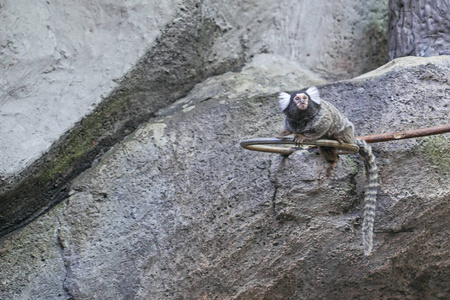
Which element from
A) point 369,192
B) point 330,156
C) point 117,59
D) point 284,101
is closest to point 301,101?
point 284,101

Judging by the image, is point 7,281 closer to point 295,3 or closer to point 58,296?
point 58,296

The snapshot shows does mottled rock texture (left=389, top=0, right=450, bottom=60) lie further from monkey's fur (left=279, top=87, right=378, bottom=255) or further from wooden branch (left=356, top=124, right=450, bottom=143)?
monkey's fur (left=279, top=87, right=378, bottom=255)

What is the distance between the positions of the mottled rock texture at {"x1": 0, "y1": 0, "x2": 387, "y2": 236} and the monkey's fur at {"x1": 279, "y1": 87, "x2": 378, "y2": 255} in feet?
3.31

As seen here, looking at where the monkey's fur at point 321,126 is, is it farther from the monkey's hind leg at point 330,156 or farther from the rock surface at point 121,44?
the rock surface at point 121,44

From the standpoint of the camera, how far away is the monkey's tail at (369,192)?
3.04 metres

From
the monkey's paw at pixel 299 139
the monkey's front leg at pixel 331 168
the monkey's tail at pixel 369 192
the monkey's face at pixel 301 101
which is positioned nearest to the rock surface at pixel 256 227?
the monkey's front leg at pixel 331 168

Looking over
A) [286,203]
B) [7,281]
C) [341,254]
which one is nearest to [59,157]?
[7,281]

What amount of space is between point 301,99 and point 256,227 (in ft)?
2.99

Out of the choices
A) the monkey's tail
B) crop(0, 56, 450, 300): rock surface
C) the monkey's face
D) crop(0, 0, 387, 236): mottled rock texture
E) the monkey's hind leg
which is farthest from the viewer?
crop(0, 0, 387, 236): mottled rock texture

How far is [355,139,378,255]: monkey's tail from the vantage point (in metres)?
3.04

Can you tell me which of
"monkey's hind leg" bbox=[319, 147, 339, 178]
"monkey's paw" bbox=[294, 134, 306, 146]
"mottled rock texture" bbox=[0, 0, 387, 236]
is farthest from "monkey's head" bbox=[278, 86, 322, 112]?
"mottled rock texture" bbox=[0, 0, 387, 236]

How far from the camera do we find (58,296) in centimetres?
328

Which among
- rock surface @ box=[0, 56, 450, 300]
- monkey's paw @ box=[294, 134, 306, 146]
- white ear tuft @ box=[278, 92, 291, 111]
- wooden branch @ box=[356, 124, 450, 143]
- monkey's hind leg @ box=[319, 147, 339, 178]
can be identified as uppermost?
white ear tuft @ box=[278, 92, 291, 111]

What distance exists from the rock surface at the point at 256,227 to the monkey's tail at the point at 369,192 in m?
0.22
